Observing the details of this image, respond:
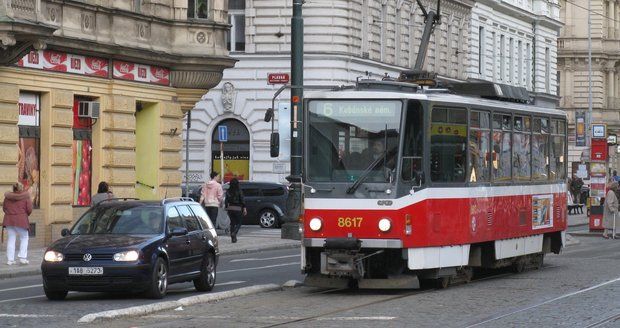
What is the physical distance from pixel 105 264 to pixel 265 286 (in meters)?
2.79

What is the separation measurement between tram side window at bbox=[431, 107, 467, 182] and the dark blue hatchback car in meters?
3.60

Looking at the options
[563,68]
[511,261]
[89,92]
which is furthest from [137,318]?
[563,68]

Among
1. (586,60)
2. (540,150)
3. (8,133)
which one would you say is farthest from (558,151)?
(586,60)

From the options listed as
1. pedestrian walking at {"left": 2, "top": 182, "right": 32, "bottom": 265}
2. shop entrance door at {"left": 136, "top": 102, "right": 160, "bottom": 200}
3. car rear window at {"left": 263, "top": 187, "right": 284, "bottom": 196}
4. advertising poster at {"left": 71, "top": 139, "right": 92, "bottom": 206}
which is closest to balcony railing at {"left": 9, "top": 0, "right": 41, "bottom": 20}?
pedestrian walking at {"left": 2, "top": 182, "right": 32, "bottom": 265}

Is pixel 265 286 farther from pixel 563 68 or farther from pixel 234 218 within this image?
pixel 563 68

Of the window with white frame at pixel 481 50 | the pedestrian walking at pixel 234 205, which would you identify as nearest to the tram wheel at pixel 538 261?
the pedestrian walking at pixel 234 205

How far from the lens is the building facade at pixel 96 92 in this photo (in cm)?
3341

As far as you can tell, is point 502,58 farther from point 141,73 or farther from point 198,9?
point 141,73

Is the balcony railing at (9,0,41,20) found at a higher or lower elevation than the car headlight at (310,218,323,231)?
higher

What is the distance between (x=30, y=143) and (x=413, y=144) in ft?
47.2

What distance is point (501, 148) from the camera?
25281mm

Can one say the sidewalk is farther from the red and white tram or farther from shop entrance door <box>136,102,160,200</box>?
the red and white tram

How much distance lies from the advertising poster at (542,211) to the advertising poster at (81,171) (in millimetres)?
12769

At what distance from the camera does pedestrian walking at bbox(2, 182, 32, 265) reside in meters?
29.3
